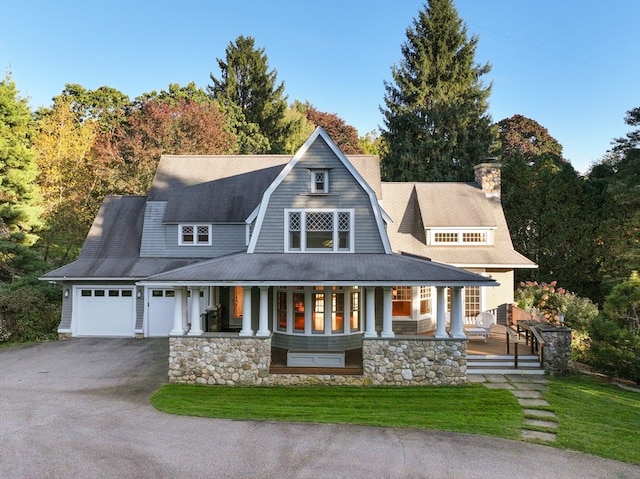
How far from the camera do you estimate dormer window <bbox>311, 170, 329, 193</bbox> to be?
13.7 metres

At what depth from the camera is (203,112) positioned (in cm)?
3178

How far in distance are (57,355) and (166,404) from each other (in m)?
7.35

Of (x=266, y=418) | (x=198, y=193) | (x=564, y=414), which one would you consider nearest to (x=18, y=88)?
(x=198, y=193)

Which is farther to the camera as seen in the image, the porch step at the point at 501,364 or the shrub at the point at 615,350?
the porch step at the point at 501,364

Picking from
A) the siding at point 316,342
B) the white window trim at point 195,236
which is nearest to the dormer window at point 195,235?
the white window trim at point 195,236

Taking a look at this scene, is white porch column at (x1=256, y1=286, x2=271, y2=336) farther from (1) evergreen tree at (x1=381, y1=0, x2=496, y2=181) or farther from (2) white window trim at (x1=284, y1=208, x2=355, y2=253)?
(1) evergreen tree at (x1=381, y1=0, x2=496, y2=181)

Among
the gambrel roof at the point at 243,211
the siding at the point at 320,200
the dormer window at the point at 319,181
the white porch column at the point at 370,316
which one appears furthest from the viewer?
the gambrel roof at the point at 243,211

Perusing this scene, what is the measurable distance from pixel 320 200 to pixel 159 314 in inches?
363

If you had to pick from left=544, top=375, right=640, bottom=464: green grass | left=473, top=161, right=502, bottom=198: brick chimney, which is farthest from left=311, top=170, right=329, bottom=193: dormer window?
left=473, top=161, right=502, bottom=198: brick chimney

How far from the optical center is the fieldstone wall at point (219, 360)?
11.3m

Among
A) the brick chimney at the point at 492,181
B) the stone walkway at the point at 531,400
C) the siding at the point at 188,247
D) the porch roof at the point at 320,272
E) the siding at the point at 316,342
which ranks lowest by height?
the stone walkway at the point at 531,400

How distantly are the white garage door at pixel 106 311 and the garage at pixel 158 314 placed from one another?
30.3 inches

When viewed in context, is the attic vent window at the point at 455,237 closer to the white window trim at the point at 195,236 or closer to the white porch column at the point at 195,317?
the white window trim at the point at 195,236

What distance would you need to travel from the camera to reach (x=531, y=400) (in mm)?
9891
